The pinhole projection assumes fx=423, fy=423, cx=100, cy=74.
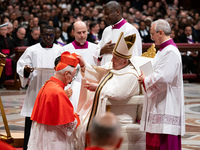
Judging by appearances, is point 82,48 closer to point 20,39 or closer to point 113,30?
point 113,30

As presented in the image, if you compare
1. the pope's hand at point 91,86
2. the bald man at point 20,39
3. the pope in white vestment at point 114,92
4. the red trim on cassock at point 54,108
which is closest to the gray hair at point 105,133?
the red trim on cassock at point 54,108

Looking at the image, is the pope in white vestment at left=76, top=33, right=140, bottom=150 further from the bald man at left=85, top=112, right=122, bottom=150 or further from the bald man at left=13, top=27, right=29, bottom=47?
the bald man at left=13, top=27, right=29, bottom=47

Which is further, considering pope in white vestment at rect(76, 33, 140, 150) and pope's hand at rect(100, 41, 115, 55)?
pope's hand at rect(100, 41, 115, 55)

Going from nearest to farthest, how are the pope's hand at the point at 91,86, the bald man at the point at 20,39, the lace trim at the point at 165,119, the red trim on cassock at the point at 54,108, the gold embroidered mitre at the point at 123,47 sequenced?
the red trim on cassock at the point at 54,108 < the lace trim at the point at 165,119 < the gold embroidered mitre at the point at 123,47 < the pope's hand at the point at 91,86 < the bald man at the point at 20,39

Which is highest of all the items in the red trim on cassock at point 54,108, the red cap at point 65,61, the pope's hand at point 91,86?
the red cap at point 65,61

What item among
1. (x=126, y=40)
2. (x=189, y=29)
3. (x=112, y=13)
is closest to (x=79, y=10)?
(x=189, y=29)

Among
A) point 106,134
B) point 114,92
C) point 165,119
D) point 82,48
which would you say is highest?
point 82,48

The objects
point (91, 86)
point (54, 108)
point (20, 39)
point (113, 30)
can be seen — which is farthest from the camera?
point (20, 39)

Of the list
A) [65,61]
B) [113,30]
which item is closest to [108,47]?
[113,30]

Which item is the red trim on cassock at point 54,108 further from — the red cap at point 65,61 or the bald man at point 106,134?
the bald man at point 106,134

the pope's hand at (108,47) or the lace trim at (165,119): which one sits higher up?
the pope's hand at (108,47)

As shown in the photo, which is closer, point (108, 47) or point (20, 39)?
point (108, 47)

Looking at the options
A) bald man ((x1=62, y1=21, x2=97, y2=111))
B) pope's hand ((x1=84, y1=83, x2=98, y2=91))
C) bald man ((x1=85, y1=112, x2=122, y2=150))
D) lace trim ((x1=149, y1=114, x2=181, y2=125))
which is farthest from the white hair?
bald man ((x1=85, y1=112, x2=122, y2=150))

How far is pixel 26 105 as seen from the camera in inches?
234
